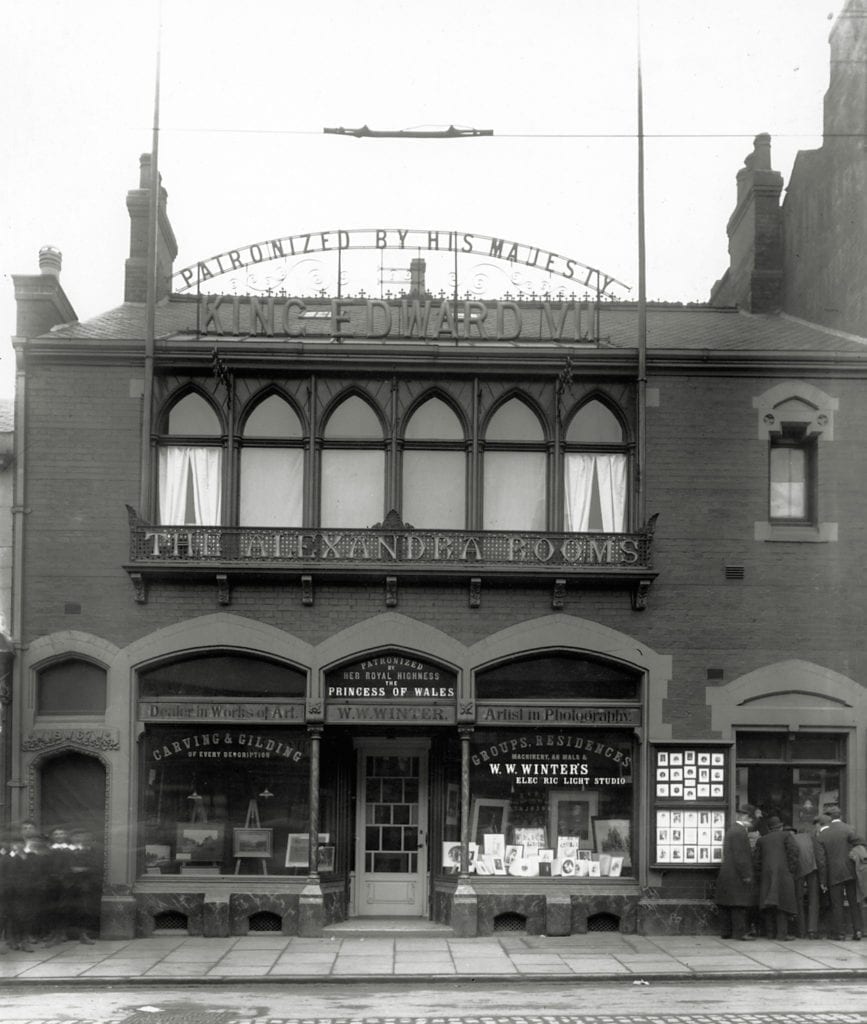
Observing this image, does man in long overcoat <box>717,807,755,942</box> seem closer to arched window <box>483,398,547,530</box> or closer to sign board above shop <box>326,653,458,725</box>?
sign board above shop <box>326,653,458,725</box>

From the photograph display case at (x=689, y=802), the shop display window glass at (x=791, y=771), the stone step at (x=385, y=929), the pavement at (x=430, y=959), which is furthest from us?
the shop display window glass at (x=791, y=771)

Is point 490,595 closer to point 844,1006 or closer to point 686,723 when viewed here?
point 686,723

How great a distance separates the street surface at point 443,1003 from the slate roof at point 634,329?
8733 millimetres

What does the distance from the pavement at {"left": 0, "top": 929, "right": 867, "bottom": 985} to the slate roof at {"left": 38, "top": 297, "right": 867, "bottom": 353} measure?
8.06m

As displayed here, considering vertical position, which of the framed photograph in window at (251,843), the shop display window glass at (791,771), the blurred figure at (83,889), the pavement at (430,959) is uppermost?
the shop display window glass at (791,771)

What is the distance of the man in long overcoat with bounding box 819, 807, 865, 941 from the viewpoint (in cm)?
1802

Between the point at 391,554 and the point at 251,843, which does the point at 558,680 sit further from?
the point at 251,843

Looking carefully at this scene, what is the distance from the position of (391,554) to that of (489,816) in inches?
153

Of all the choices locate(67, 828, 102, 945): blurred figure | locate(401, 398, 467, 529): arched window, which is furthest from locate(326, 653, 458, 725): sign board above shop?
locate(67, 828, 102, 945): blurred figure

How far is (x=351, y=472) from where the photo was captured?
1966cm

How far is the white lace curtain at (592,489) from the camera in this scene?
19.7 meters

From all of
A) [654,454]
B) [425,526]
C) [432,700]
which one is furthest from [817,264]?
[432,700]

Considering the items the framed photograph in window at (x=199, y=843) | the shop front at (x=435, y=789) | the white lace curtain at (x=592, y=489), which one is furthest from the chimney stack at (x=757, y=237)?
the framed photograph in window at (x=199, y=843)

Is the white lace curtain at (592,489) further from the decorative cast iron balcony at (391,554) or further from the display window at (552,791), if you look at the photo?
the display window at (552,791)
